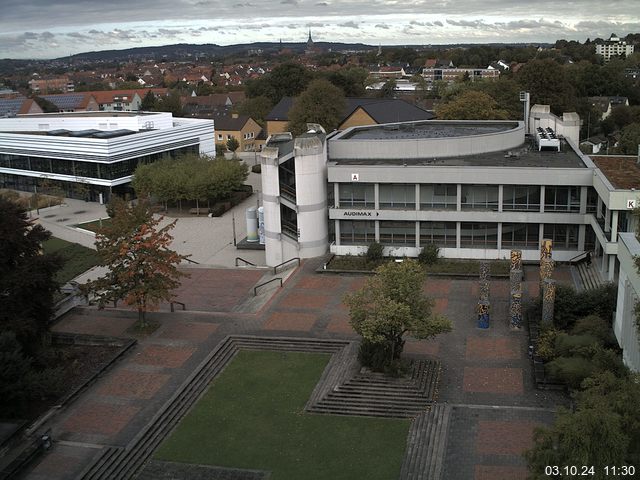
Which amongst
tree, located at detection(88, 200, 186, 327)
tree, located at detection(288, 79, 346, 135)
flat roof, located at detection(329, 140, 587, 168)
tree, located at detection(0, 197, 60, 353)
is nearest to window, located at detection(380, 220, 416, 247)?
flat roof, located at detection(329, 140, 587, 168)

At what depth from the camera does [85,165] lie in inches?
2547

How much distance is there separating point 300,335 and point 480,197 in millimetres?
14884

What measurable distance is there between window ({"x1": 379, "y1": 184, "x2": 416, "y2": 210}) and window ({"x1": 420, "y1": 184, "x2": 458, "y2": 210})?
57 cm

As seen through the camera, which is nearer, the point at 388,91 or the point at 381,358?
the point at 381,358

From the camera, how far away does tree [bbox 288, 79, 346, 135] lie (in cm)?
7531

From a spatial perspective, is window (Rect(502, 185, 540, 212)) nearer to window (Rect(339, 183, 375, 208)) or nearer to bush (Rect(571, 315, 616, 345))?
window (Rect(339, 183, 375, 208))

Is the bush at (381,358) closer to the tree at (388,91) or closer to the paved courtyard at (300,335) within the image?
the paved courtyard at (300,335)

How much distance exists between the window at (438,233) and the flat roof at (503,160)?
359 cm

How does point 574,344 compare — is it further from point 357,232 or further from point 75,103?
point 75,103

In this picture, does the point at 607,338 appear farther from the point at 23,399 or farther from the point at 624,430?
the point at 23,399

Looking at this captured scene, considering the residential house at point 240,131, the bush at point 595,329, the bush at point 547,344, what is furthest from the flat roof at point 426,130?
the residential house at point 240,131

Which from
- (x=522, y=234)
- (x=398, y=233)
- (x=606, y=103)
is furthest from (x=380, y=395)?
(x=606, y=103)

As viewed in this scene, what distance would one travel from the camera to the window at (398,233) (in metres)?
41.0

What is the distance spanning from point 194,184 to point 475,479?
40620 millimetres
